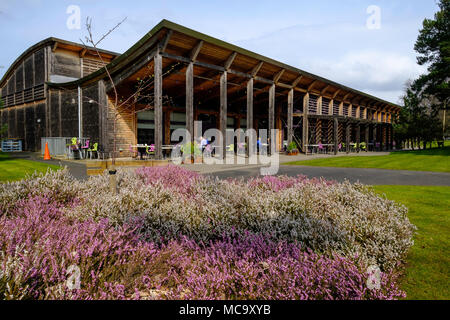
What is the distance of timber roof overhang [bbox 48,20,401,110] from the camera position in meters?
13.3

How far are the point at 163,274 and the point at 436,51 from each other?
38.1 m

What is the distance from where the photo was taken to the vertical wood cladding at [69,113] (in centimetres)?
1914

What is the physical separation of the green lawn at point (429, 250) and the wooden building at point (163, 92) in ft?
30.5

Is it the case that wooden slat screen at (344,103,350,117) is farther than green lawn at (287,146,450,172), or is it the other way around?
wooden slat screen at (344,103,350,117)

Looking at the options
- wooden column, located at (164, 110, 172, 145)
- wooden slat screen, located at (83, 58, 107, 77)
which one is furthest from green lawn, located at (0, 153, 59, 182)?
wooden slat screen, located at (83, 58, 107, 77)

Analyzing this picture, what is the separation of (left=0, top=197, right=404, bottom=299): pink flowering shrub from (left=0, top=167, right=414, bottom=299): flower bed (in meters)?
0.01

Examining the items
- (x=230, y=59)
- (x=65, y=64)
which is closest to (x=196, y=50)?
(x=230, y=59)

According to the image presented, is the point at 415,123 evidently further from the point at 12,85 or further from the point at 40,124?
the point at 12,85

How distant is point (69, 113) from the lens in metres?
19.7

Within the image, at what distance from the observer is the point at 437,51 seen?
29.6 metres

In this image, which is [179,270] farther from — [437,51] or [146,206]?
[437,51]

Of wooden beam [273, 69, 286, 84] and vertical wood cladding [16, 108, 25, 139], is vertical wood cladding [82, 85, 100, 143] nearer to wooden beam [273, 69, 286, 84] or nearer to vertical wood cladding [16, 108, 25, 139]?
vertical wood cladding [16, 108, 25, 139]
